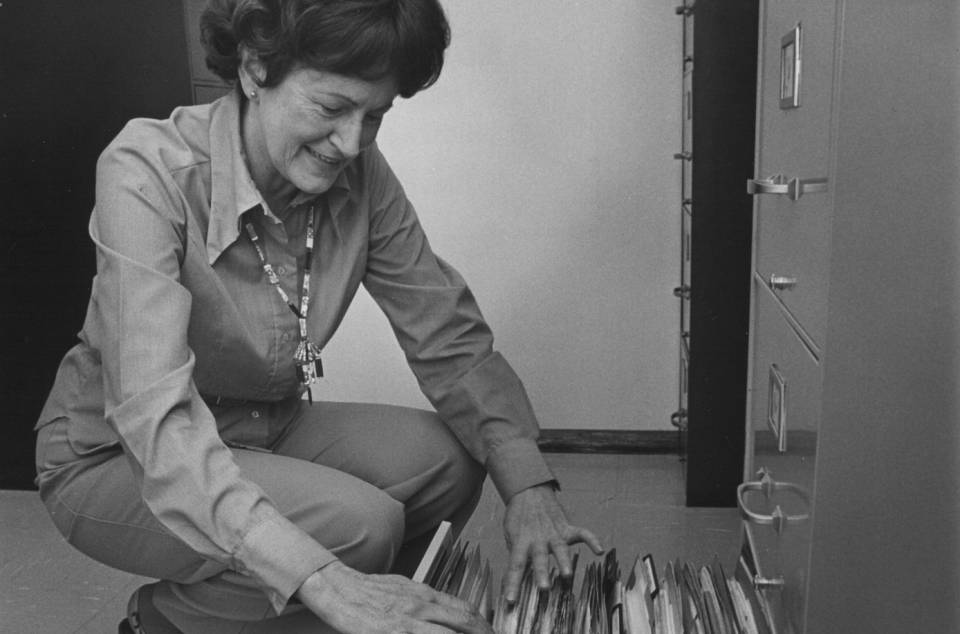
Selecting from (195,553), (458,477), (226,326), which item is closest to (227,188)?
(226,326)

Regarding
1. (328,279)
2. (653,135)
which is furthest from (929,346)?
(653,135)

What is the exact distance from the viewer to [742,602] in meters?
1.36

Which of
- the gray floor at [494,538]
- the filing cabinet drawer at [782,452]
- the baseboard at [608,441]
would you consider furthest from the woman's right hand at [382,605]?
the baseboard at [608,441]

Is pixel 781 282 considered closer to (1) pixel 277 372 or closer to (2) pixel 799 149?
(2) pixel 799 149

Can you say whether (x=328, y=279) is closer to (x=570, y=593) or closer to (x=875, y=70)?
(x=570, y=593)

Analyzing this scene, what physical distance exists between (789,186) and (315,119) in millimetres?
570

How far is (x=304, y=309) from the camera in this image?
5.07ft

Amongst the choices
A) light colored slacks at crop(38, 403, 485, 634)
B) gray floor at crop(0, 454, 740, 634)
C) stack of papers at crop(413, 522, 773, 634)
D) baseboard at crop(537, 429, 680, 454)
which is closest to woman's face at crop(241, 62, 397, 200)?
light colored slacks at crop(38, 403, 485, 634)

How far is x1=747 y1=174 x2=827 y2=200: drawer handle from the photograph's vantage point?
1.19m

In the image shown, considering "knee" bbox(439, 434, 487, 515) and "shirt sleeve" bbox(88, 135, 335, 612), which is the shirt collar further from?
"knee" bbox(439, 434, 487, 515)

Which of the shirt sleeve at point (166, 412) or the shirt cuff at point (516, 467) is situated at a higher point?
the shirt sleeve at point (166, 412)

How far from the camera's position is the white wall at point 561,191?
8.64 ft

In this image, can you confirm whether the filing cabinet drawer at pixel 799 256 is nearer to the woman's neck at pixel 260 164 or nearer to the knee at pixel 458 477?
the knee at pixel 458 477

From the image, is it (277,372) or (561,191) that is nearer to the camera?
(277,372)
